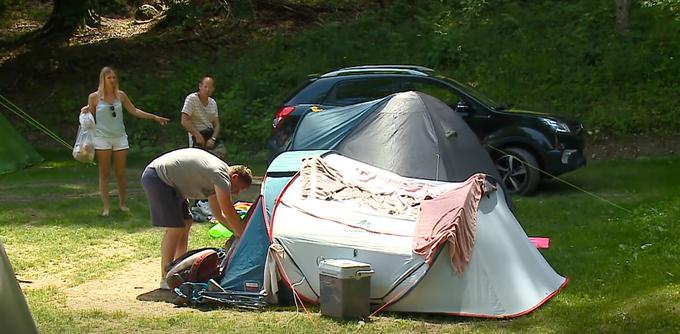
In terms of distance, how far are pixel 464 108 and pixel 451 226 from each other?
5.96 metres

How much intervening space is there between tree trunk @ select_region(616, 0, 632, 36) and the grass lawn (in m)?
4.59

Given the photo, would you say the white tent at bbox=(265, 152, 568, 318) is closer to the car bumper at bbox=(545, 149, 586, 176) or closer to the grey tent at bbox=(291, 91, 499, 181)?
the grey tent at bbox=(291, 91, 499, 181)

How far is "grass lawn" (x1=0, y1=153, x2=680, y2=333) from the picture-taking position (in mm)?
6820

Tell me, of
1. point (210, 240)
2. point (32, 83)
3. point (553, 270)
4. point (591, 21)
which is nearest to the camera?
point (553, 270)

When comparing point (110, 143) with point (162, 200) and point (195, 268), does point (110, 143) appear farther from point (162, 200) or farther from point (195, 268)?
point (195, 268)

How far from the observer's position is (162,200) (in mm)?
7980

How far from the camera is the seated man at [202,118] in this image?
11.4m

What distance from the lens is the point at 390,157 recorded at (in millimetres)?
8430

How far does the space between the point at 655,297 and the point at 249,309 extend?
303 centimetres

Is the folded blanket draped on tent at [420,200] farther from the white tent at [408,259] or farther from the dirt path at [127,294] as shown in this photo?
the dirt path at [127,294]

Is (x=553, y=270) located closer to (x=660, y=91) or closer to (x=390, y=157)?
(x=390, y=157)

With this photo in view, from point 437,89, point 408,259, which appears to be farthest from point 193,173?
point 437,89

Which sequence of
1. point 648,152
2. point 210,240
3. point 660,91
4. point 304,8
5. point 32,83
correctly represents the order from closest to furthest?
point 210,240
point 648,152
point 660,91
point 32,83
point 304,8

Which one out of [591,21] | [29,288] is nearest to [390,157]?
[29,288]
